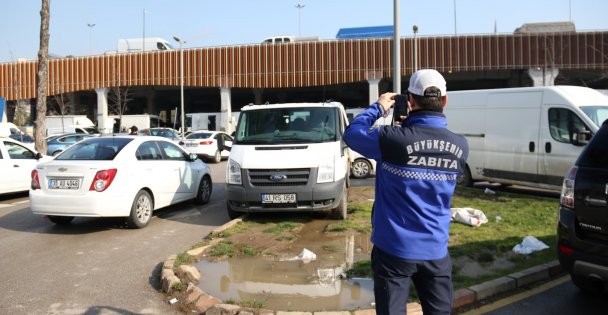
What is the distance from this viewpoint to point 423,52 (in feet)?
142

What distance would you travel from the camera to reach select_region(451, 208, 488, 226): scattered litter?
769 centimetres

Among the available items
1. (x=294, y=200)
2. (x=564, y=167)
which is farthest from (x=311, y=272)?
(x=564, y=167)

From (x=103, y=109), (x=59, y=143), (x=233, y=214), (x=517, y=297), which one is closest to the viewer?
(x=517, y=297)

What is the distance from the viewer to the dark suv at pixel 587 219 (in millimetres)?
4090

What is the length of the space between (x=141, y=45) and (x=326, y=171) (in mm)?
46976

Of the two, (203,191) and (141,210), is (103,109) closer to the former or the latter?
(203,191)

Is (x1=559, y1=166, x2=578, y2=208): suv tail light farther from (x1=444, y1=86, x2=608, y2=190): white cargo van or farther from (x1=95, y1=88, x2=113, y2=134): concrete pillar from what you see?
(x1=95, y1=88, x2=113, y2=134): concrete pillar

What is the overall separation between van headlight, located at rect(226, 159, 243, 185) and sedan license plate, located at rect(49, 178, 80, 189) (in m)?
2.36

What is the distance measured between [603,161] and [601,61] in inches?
1696

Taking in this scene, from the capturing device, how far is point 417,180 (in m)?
2.69

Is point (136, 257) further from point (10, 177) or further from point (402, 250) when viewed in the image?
point (10, 177)

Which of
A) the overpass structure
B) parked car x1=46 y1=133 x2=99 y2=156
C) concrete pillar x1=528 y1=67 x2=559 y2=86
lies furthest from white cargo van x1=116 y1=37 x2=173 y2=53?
concrete pillar x1=528 y1=67 x2=559 y2=86

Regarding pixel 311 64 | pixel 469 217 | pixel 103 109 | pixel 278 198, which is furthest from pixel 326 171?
pixel 103 109

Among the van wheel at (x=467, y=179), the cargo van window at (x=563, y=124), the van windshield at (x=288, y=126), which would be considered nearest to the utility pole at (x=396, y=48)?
the van windshield at (x=288, y=126)
